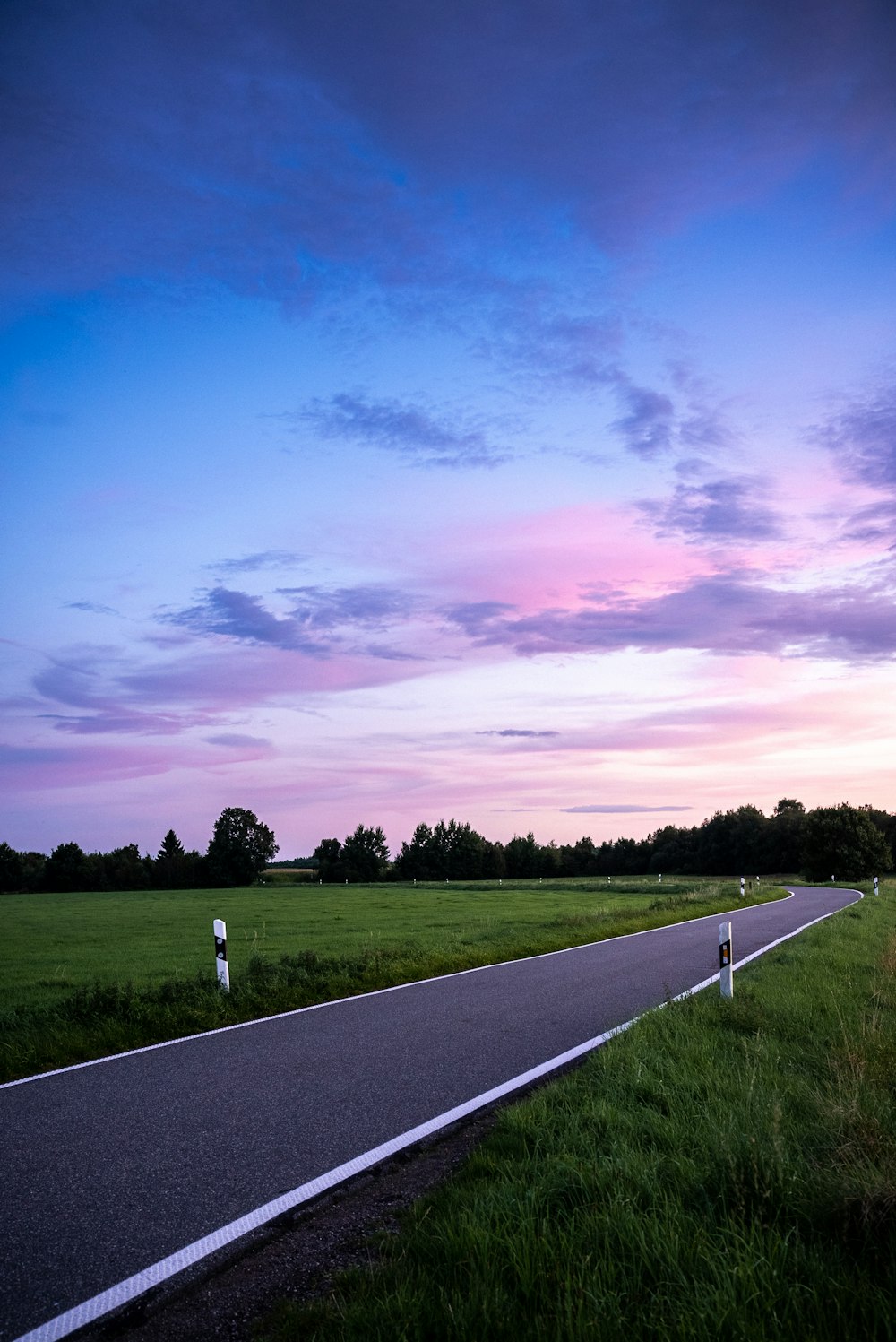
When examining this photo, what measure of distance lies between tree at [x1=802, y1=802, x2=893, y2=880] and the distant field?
→ 41966mm

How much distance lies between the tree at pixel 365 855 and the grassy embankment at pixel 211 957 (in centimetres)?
7440

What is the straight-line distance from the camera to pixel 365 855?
399 feet

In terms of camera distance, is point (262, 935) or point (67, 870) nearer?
point (262, 935)

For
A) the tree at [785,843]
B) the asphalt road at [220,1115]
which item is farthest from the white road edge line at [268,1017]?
the tree at [785,843]

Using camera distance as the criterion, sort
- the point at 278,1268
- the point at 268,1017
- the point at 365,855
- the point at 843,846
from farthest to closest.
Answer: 1. the point at 365,855
2. the point at 843,846
3. the point at 268,1017
4. the point at 278,1268

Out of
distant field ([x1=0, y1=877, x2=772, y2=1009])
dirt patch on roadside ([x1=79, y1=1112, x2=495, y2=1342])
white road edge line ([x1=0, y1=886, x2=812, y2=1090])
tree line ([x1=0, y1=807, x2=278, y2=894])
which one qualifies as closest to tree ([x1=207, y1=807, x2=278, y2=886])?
tree line ([x1=0, y1=807, x2=278, y2=894])

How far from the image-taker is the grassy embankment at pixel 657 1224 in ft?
10.8

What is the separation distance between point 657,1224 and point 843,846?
87.9 m

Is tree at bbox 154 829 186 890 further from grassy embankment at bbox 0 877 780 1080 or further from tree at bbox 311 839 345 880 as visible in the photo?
grassy embankment at bbox 0 877 780 1080

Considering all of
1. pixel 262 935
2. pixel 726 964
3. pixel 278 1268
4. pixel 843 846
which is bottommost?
pixel 262 935

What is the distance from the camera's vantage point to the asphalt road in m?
4.20

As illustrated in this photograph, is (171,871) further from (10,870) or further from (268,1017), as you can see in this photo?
(268,1017)

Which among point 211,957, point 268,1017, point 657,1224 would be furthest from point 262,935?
point 657,1224

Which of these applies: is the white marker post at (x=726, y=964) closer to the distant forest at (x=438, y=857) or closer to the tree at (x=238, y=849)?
the distant forest at (x=438, y=857)
